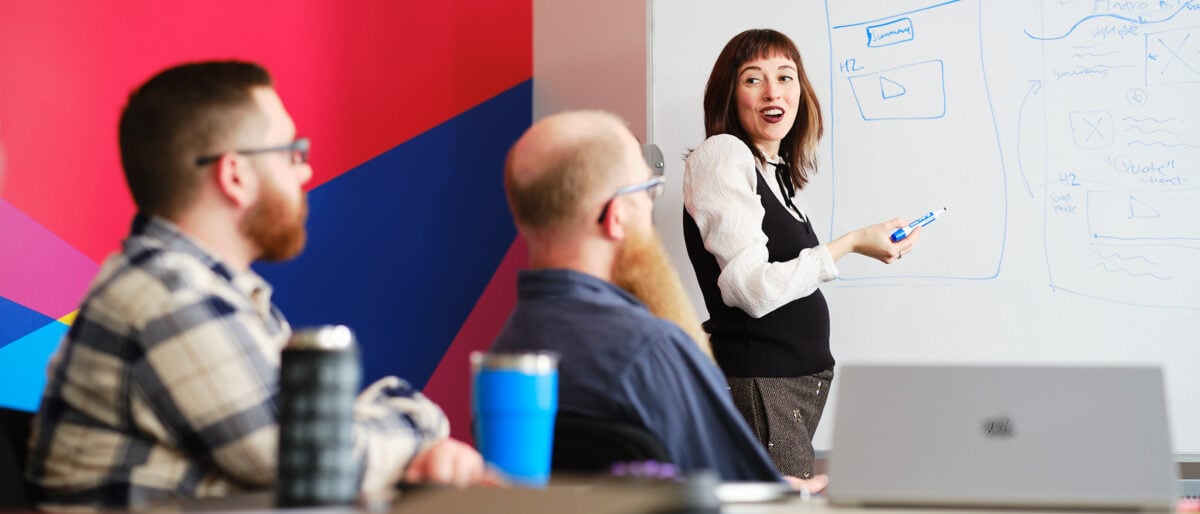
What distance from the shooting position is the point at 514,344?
1828 millimetres

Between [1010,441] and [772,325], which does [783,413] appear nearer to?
[772,325]

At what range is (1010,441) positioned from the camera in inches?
49.5

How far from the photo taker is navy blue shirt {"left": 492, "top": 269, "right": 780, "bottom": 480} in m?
1.72

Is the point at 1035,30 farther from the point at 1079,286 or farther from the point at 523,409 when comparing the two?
the point at 523,409

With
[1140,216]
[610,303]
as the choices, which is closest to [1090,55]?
[1140,216]

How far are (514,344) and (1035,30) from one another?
76.1 inches

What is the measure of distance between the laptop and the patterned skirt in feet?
4.63

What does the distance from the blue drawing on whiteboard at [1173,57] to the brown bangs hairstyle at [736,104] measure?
32.1 inches

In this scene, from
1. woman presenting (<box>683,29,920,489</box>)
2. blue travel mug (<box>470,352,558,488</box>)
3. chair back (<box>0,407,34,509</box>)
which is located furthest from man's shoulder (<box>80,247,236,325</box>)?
woman presenting (<box>683,29,920,489</box>)

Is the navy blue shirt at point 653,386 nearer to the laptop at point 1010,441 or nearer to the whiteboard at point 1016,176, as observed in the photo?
the laptop at point 1010,441

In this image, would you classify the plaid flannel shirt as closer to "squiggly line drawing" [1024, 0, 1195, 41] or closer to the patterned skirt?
the patterned skirt

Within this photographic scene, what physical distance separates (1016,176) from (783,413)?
93 cm

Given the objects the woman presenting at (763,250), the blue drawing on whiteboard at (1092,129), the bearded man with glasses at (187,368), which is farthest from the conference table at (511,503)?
the blue drawing on whiteboard at (1092,129)

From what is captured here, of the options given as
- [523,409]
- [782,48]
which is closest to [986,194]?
[782,48]
